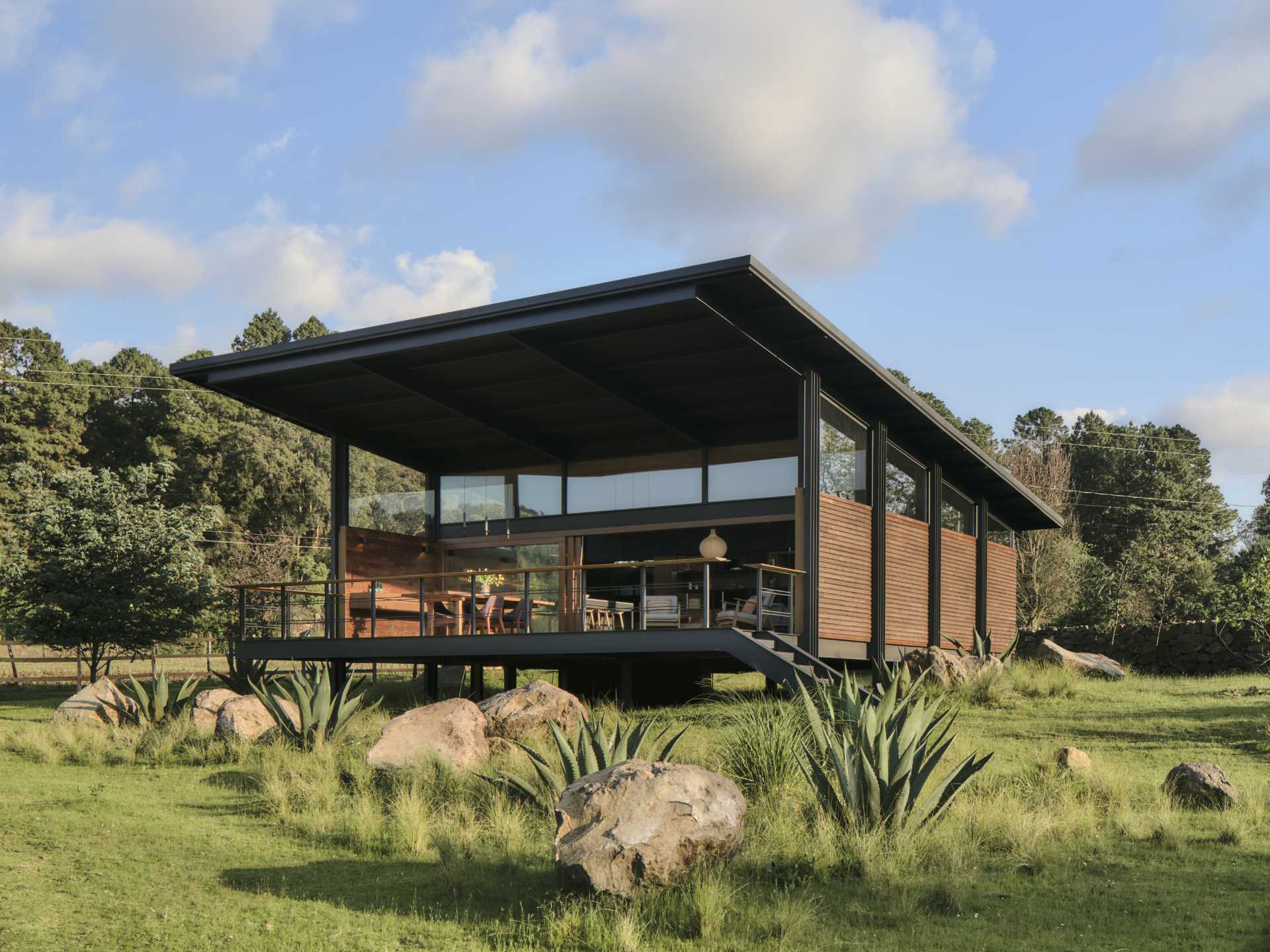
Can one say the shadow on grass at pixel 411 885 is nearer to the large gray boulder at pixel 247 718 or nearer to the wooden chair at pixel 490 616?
the large gray boulder at pixel 247 718

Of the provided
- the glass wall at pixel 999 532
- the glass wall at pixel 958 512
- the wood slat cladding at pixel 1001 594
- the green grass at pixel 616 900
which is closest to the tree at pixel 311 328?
the glass wall at pixel 999 532

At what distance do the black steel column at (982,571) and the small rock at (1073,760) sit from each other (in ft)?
37.3

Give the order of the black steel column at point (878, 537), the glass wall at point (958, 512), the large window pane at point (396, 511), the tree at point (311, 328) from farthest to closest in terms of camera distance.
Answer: the tree at point (311, 328) → the large window pane at point (396, 511) → the glass wall at point (958, 512) → the black steel column at point (878, 537)

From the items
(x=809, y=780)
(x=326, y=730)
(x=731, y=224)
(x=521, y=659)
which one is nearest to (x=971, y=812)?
(x=809, y=780)

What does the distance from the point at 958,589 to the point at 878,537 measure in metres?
4.56

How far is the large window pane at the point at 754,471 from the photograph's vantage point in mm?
17484

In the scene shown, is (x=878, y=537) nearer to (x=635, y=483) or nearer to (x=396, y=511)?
(x=635, y=483)

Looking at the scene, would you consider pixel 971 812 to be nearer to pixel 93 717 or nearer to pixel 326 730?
pixel 326 730

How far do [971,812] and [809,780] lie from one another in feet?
4.15

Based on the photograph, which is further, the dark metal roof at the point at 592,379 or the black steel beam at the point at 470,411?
the black steel beam at the point at 470,411

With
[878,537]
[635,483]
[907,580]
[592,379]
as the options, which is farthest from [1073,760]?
[635,483]

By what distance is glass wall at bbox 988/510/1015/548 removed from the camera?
75.9 feet

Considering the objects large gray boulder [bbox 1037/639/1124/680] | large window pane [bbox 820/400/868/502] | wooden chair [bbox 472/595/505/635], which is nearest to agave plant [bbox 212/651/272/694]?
wooden chair [bbox 472/595/505/635]

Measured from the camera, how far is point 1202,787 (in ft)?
29.7
